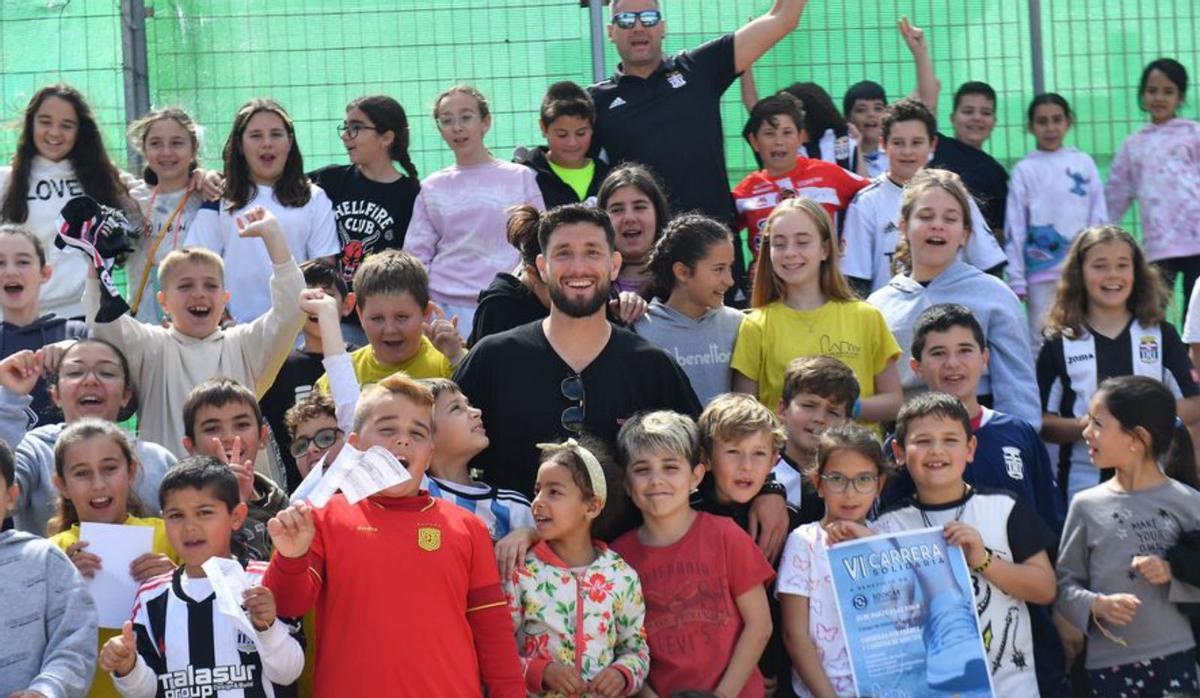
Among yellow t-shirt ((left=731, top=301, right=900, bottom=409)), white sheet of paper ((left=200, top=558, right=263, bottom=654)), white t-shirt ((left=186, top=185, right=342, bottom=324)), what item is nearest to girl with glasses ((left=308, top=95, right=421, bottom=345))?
white t-shirt ((left=186, top=185, right=342, bottom=324))

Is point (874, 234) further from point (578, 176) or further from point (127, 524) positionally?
point (127, 524)

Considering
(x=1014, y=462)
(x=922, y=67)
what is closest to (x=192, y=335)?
(x=1014, y=462)

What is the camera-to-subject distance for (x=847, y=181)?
915 centimetres

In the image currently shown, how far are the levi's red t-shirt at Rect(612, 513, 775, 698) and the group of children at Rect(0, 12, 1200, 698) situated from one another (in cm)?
1

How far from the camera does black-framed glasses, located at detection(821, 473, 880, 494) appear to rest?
6.24 metres

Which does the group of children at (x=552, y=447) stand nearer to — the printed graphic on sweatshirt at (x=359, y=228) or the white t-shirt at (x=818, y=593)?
the white t-shirt at (x=818, y=593)

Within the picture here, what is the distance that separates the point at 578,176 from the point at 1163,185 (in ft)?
10.8

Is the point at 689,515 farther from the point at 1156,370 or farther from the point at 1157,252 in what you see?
the point at 1157,252

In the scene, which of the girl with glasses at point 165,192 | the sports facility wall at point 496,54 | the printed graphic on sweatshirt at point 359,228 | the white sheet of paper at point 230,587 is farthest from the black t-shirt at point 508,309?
the sports facility wall at point 496,54

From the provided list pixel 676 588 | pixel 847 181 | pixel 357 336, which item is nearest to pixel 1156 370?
pixel 847 181

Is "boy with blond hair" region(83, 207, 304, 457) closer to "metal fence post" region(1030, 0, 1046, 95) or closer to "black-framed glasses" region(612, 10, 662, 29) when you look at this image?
"black-framed glasses" region(612, 10, 662, 29)

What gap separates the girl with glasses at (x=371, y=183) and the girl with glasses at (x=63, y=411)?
2126mm

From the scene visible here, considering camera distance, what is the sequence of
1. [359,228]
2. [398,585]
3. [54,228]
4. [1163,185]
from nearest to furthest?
[398,585] → [54,228] → [359,228] → [1163,185]

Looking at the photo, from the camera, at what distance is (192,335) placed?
7312 millimetres
